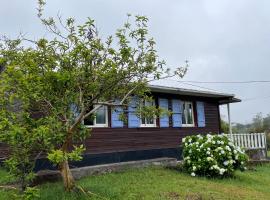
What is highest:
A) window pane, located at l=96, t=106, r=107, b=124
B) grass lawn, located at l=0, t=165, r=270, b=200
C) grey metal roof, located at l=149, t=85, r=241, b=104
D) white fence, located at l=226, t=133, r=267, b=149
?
grey metal roof, located at l=149, t=85, r=241, b=104

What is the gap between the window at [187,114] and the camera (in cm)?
1836

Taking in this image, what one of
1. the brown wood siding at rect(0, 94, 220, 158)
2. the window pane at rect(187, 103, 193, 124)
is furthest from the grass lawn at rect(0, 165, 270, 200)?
the window pane at rect(187, 103, 193, 124)

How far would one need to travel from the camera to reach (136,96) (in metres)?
10.2

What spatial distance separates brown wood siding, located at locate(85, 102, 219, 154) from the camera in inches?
563

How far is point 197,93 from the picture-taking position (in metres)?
17.6

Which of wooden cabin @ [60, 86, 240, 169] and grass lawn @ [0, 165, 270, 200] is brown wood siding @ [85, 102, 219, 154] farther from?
grass lawn @ [0, 165, 270, 200]

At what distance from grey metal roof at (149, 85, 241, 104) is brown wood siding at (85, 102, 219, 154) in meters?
0.89

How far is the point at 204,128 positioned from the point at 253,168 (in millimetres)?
4028

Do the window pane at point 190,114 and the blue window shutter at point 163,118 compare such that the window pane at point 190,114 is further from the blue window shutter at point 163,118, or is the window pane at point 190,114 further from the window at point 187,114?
the blue window shutter at point 163,118

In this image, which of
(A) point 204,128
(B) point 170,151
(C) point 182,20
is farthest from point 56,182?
(C) point 182,20

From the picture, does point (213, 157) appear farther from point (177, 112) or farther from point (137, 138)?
point (177, 112)

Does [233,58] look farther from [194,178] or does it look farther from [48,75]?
[48,75]

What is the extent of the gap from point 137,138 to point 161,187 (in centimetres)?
599

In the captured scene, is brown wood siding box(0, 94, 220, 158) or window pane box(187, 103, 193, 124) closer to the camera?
brown wood siding box(0, 94, 220, 158)
